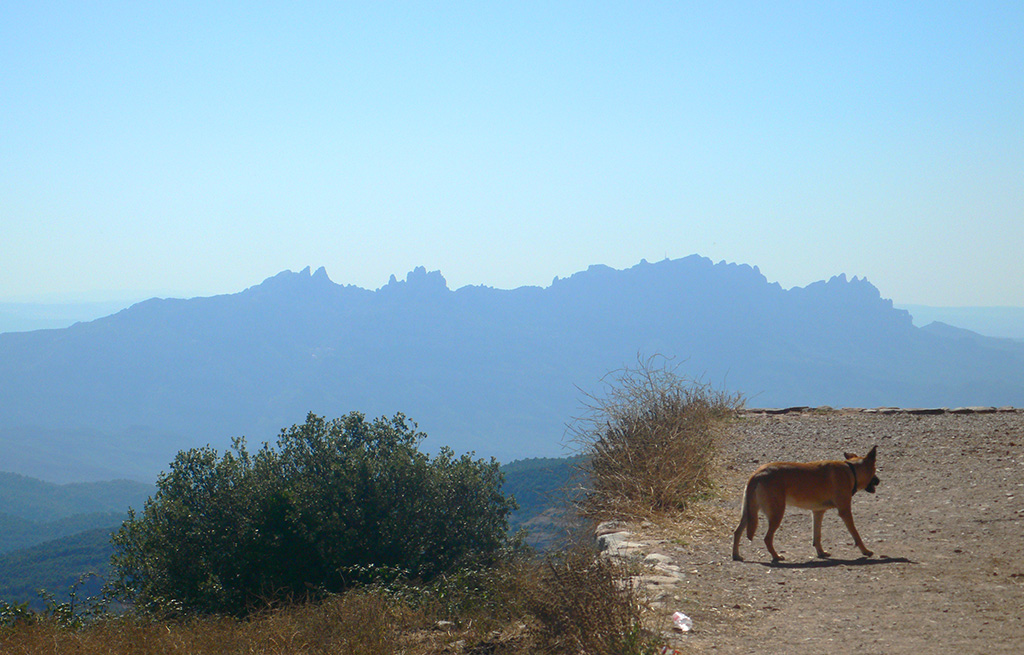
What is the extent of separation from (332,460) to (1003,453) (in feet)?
31.2

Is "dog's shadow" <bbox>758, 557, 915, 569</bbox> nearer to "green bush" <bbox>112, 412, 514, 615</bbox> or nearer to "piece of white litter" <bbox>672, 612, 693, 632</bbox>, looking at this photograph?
"piece of white litter" <bbox>672, 612, 693, 632</bbox>

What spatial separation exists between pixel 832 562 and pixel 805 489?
25.2 inches

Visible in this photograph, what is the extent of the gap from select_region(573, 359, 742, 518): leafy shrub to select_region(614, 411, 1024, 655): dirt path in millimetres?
546

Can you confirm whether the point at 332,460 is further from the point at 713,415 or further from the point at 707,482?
the point at 713,415

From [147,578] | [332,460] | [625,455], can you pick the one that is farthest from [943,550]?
[147,578]

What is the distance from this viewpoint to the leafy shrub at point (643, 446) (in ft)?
29.6

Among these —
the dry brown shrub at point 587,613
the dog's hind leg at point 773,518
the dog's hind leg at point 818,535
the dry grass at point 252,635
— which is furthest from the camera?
the dog's hind leg at point 818,535

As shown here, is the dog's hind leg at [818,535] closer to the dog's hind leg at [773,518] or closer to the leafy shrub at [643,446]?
the dog's hind leg at [773,518]

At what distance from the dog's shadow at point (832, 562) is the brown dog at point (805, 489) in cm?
7

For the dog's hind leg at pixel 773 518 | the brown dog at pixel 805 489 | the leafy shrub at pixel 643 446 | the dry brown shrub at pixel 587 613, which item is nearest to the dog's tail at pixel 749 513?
the brown dog at pixel 805 489

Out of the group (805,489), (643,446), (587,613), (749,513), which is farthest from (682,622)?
(643,446)

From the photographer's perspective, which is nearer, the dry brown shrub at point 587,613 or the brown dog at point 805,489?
the dry brown shrub at point 587,613

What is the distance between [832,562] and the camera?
6.27 metres

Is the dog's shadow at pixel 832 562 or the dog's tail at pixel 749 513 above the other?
the dog's tail at pixel 749 513
